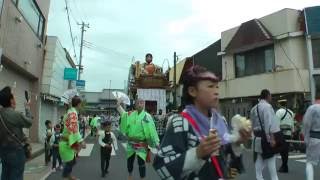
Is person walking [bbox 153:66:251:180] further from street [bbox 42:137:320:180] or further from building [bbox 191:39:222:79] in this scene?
building [bbox 191:39:222:79]

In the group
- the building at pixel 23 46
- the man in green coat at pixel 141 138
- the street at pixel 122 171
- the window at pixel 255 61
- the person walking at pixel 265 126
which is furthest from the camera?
the window at pixel 255 61

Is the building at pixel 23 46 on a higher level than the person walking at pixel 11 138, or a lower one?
higher

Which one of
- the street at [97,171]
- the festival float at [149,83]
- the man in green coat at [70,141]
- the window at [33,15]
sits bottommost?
the street at [97,171]

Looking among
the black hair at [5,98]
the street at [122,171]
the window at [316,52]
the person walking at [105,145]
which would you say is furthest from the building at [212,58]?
the black hair at [5,98]

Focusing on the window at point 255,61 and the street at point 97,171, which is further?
the window at point 255,61

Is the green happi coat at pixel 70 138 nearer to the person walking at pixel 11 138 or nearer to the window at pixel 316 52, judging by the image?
the person walking at pixel 11 138

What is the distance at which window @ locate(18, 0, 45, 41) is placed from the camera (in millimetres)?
16697

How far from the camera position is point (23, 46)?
55.1 feet

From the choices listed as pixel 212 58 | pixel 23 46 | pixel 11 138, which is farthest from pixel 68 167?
pixel 212 58

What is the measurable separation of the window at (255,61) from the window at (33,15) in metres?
11.4

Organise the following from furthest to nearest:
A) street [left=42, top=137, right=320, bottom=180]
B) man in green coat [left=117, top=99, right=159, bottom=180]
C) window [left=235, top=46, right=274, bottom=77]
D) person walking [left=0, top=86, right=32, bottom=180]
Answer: window [left=235, top=46, right=274, bottom=77] → street [left=42, top=137, right=320, bottom=180] → man in green coat [left=117, top=99, right=159, bottom=180] → person walking [left=0, top=86, right=32, bottom=180]

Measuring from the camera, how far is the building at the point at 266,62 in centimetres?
2105

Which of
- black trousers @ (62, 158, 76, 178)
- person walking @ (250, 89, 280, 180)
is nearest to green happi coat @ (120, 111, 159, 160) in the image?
black trousers @ (62, 158, 76, 178)

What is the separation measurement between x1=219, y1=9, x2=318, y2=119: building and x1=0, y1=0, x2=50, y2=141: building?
10.9 meters
